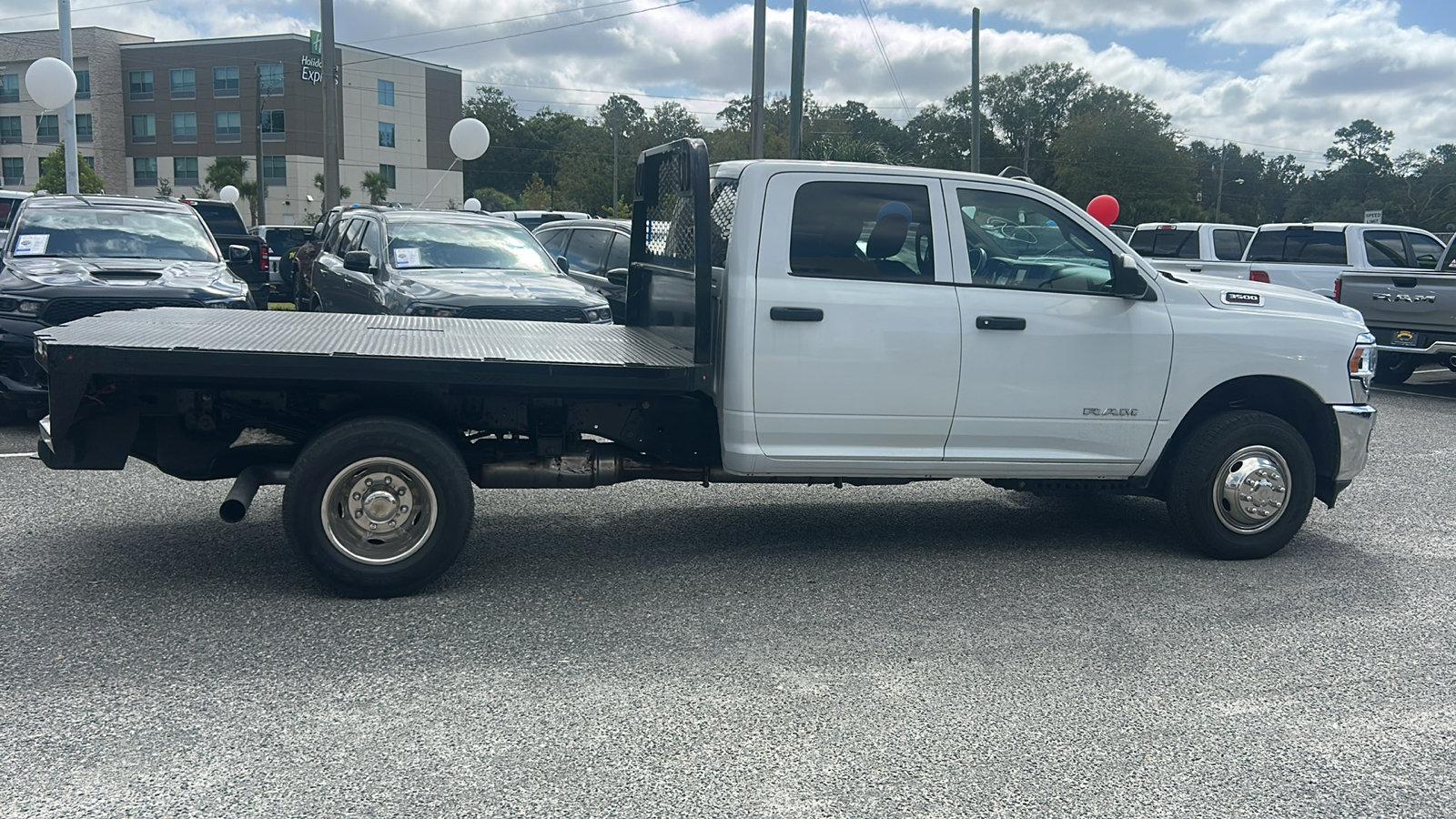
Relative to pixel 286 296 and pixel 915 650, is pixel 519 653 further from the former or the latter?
pixel 286 296

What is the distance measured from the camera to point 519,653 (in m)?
4.79

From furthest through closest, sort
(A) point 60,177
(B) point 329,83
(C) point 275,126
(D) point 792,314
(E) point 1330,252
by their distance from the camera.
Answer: (C) point 275,126, (A) point 60,177, (B) point 329,83, (E) point 1330,252, (D) point 792,314

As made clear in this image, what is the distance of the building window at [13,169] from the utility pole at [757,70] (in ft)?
243

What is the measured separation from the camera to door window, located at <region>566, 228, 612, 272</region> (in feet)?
46.1

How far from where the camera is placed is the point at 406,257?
35.6ft

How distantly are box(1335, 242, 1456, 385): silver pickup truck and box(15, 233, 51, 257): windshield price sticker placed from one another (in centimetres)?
1345

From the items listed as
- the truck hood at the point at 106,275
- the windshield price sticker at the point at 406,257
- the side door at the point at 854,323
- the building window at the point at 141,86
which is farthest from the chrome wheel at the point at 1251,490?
the building window at the point at 141,86

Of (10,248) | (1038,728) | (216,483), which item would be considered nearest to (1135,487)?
(1038,728)

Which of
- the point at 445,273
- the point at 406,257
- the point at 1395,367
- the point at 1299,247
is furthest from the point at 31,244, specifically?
the point at 1299,247

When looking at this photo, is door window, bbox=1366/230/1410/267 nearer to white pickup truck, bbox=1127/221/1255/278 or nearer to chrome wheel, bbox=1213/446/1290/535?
white pickup truck, bbox=1127/221/1255/278

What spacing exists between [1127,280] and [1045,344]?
0.54 metres

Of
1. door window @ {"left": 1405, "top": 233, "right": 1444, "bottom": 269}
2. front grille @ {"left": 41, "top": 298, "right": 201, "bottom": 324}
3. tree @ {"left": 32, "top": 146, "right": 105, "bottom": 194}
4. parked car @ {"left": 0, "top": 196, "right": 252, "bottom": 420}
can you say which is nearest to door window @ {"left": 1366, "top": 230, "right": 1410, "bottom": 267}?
door window @ {"left": 1405, "top": 233, "right": 1444, "bottom": 269}

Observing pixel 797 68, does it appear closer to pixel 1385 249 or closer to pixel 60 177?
pixel 1385 249

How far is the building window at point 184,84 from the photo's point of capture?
244 ft
